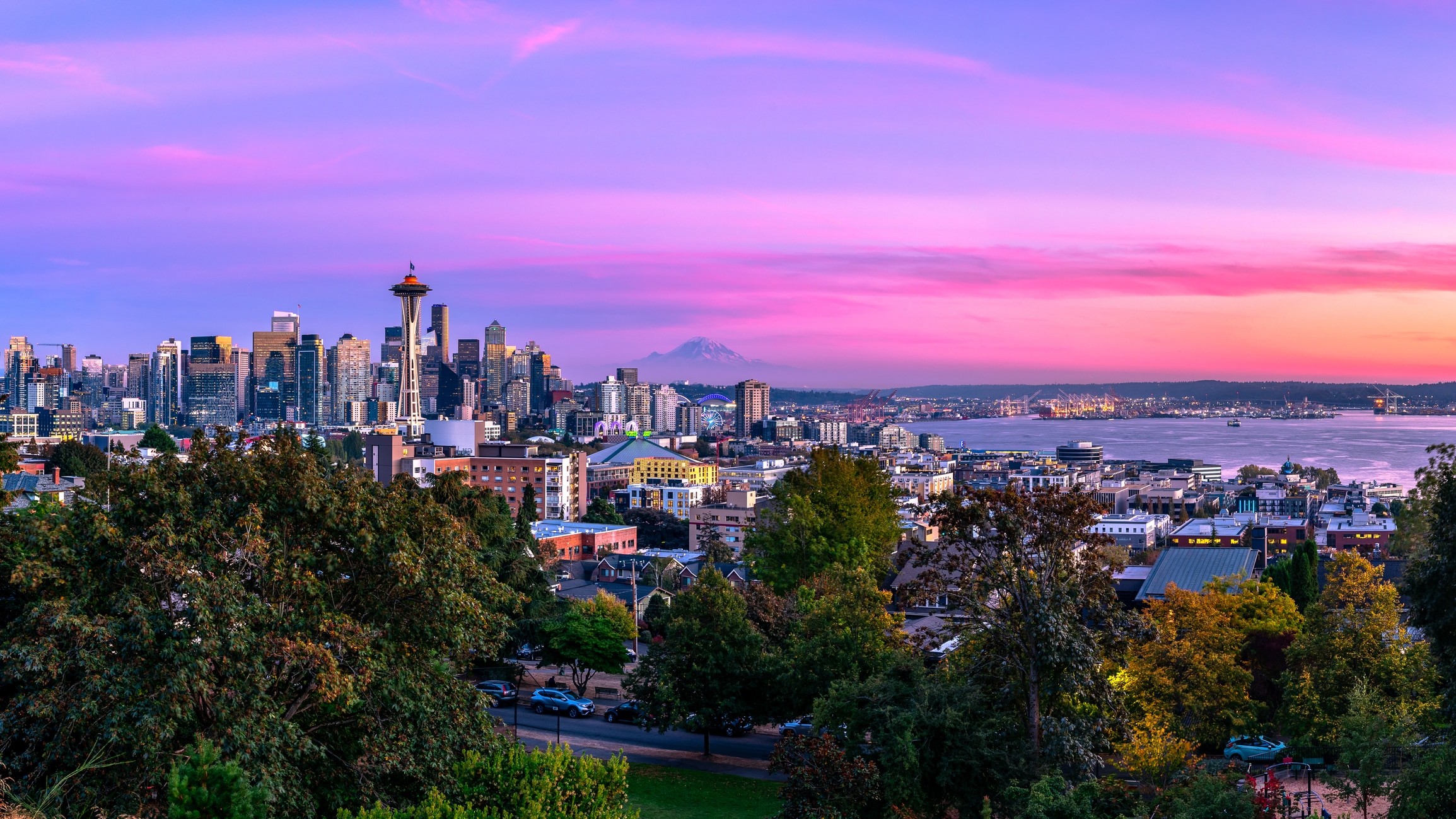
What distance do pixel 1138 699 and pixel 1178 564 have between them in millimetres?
16149

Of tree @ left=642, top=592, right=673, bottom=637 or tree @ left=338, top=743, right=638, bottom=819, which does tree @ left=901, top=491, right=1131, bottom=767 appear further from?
tree @ left=642, top=592, right=673, bottom=637

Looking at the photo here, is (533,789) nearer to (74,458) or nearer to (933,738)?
(933,738)

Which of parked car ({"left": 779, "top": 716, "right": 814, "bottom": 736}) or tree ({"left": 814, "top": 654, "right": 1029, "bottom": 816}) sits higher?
tree ({"left": 814, "top": 654, "right": 1029, "bottom": 816})

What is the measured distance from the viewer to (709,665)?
21.5 m

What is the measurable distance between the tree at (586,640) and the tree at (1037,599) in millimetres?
13536

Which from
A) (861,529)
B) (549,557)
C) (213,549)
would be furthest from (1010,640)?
(549,557)

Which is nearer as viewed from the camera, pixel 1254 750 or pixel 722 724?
pixel 1254 750

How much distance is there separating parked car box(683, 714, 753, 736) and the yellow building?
9840 centimetres

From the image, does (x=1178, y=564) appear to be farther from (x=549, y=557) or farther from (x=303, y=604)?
(x=303, y=604)

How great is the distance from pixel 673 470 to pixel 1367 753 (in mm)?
118703

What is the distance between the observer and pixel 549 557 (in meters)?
45.2

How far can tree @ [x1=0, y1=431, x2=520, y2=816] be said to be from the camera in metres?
10.8

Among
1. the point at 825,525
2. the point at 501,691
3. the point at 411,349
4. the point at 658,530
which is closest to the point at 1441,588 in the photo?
the point at 825,525

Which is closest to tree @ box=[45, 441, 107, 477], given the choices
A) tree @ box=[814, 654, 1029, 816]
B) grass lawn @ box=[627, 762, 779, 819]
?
grass lawn @ box=[627, 762, 779, 819]
